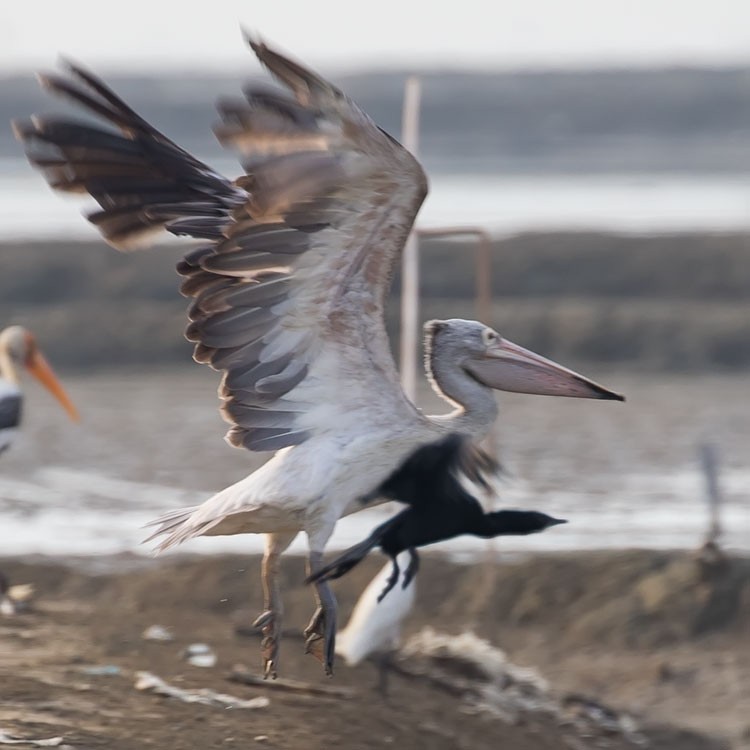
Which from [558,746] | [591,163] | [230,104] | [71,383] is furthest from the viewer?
[591,163]

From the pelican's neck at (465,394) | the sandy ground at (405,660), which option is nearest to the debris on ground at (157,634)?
the sandy ground at (405,660)

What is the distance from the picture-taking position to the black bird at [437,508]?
22.2ft

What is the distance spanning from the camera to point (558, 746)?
8312mm

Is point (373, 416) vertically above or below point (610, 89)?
above

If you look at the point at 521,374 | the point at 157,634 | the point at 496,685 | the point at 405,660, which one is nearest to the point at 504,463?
the point at 405,660

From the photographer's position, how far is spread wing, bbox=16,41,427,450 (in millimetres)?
6078

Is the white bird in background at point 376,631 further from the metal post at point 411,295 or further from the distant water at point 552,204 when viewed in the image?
the distant water at point 552,204

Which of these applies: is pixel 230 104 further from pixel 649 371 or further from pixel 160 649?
pixel 649 371

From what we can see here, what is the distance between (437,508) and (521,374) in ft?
2.13

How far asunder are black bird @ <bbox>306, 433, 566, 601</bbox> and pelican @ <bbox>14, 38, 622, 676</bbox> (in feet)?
0.21

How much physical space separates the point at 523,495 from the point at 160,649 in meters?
4.30

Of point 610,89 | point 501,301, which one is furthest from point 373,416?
point 610,89

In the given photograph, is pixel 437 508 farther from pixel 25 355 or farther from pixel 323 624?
pixel 25 355

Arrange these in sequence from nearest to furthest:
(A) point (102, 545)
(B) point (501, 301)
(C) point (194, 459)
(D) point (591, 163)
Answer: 1. (A) point (102, 545)
2. (C) point (194, 459)
3. (B) point (501, 301)
4. (D) point (591, 163)
